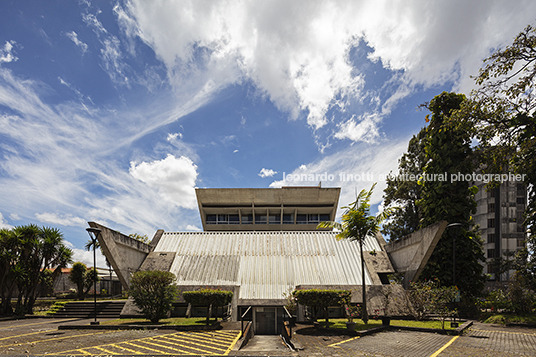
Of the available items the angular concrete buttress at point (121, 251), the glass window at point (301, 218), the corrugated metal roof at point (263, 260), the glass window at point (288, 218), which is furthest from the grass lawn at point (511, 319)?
the glass window at point (288, 218)

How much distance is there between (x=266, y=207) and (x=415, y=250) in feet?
81.9

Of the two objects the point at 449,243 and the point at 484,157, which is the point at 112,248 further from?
the point at 449,243

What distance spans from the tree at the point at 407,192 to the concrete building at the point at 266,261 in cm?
999

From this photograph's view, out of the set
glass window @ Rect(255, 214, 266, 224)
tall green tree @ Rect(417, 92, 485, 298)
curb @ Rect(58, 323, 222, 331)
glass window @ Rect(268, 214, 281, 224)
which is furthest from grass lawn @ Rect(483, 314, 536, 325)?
glass window @ Rect(255, 214, 266, 224)

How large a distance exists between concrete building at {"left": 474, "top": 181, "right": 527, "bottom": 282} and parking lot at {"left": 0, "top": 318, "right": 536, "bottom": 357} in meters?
48.0

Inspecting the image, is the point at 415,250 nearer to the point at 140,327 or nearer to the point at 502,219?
the point at 140,327

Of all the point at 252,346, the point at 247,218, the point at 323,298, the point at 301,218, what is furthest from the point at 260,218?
the point at 252,346

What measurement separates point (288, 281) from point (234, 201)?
73.8 feet

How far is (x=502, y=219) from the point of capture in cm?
5022

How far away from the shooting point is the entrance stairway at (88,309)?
627 inches

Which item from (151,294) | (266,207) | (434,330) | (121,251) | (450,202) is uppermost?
(266,207)

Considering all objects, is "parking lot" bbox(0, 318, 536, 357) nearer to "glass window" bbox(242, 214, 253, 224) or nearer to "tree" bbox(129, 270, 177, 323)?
"tree" bbox(129, 270, 177, 323)

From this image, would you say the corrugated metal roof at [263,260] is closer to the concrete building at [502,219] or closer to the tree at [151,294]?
the tree at [151,294]

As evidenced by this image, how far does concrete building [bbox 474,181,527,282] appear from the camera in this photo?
4925cm
